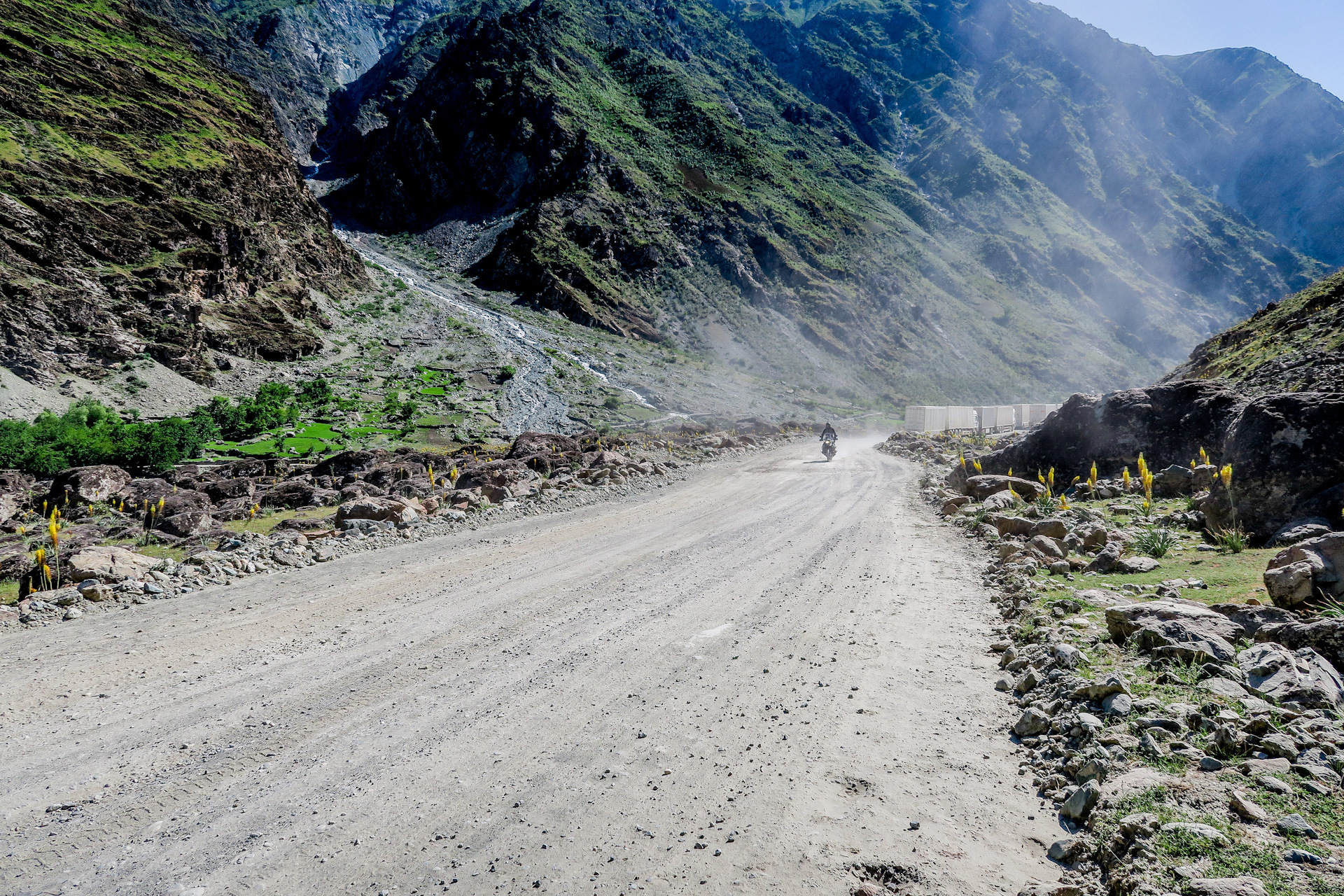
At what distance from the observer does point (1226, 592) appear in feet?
19.0

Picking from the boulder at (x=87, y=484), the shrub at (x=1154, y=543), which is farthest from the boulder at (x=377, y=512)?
the shrub at (x=1154, y=543)

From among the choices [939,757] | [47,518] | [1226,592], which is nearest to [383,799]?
[939,757]

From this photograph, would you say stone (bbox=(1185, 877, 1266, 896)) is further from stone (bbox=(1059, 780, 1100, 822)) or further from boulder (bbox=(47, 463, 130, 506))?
boulder (bbox=(47, 463, 130, 506))

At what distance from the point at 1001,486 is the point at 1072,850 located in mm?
11717

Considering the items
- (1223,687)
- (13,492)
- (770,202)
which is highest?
(770,202)

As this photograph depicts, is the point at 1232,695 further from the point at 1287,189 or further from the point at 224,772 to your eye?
the point at 1287,189

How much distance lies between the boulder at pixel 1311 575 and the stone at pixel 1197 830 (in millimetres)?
3032

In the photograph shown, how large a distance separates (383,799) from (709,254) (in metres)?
99.0

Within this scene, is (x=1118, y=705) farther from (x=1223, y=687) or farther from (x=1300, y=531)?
(x=1300, y=531)

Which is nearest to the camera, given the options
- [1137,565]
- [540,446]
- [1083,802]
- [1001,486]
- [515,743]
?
[1083,802]

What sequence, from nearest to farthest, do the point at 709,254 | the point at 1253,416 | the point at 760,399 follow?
the point at 1253,416, the point at 760,399, the point at 709,254

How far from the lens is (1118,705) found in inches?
162

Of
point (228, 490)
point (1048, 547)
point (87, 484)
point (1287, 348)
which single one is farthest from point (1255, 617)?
point (87, 484)

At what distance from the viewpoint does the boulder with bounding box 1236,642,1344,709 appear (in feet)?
12.0
